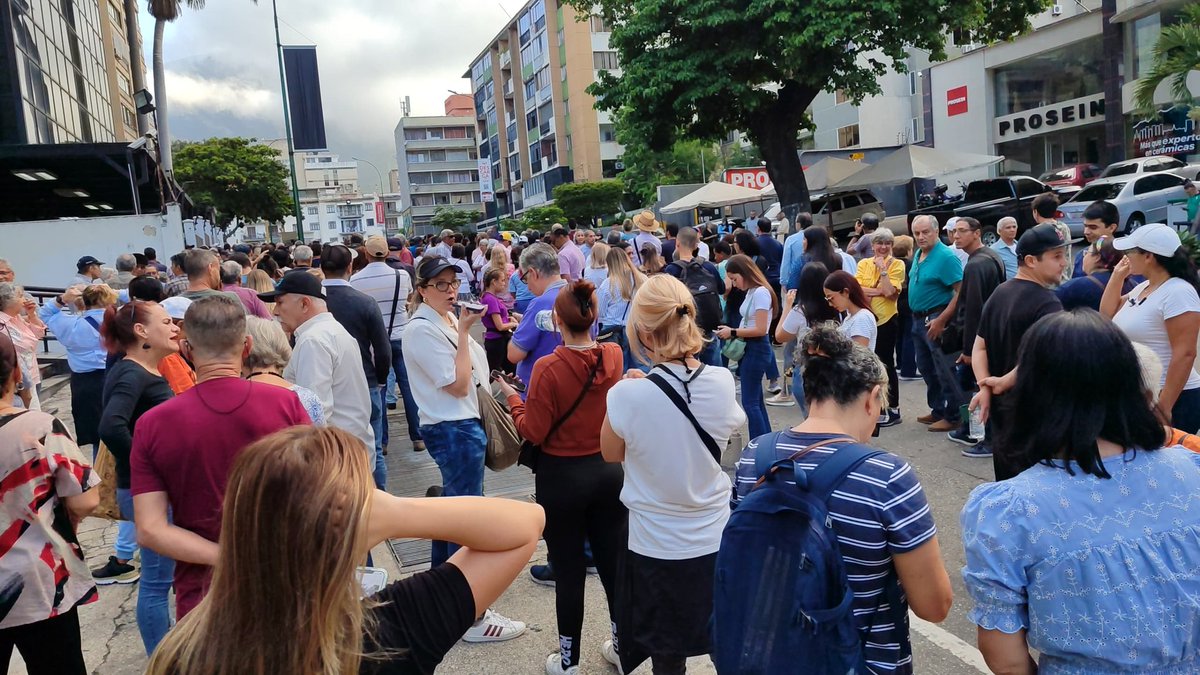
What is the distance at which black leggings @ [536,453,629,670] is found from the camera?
3.47 meters

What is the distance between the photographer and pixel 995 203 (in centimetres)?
1994

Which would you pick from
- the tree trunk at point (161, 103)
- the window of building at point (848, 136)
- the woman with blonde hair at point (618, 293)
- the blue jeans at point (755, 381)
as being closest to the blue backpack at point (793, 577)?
the blue jeans at point (755, 381)

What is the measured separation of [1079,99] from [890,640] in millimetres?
38089

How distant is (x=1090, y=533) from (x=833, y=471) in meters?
0.54

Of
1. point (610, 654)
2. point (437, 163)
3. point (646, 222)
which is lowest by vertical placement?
point (610, 654)

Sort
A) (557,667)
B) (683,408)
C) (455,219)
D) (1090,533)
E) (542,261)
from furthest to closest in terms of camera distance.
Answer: (455,219)
(542,261)
(557,667)
(683,408)
(1090,533)

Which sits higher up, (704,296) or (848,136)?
(848,136)

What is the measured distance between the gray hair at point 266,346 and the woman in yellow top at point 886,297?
5.35 metres

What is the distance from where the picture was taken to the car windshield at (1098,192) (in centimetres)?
1953

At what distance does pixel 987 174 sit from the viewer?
35812 millimetres

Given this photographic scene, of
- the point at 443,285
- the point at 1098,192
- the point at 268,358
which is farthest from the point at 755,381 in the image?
the point at 1098,192

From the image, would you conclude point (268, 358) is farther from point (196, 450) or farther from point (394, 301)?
point (394, 301)

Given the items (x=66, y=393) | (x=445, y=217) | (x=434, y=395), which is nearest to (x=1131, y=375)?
(x=434, y=395)

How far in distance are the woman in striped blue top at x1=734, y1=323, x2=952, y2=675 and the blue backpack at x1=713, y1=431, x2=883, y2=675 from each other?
1.2 inches
